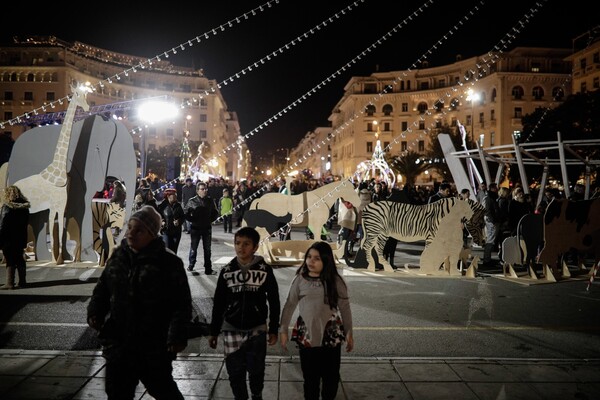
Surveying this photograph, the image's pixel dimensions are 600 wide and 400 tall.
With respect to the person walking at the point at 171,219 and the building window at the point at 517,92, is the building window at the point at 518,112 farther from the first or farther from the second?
the person walking at the point at 171,219

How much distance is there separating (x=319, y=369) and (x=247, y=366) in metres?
0.57

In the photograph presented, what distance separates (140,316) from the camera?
3336 mm

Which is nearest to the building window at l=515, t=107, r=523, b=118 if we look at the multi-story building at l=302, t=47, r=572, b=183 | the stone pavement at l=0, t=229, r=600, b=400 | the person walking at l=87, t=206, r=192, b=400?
the multi-story building at l=302, t=47, r=572, b=183

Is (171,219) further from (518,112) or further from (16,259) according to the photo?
(518,112)

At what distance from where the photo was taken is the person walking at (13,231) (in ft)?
Result: 27.8

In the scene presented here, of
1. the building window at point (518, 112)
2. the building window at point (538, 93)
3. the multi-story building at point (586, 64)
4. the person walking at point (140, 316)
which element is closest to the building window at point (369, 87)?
the building window at point (518, 112)

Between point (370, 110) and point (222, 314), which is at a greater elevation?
point (370, 110)

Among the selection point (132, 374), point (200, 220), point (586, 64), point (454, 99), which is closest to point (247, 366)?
point (132, 374)

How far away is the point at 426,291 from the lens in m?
9.12

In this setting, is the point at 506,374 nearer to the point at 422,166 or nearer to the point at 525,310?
the point at 525,310

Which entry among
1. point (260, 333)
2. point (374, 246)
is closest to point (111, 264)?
point (260, 333)

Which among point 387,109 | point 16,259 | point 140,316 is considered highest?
point 387,109

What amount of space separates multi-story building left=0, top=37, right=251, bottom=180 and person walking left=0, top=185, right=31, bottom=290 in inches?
1857

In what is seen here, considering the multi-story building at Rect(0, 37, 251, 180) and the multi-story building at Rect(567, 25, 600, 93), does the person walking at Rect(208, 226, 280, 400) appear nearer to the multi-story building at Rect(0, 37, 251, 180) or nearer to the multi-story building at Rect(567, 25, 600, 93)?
the multi-story building at Rect(0, 37, 251, 180)
